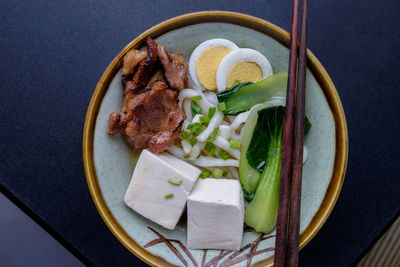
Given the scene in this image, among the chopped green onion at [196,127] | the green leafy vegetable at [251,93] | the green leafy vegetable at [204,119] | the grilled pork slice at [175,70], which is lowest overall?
the chopped green onion at [196,127]

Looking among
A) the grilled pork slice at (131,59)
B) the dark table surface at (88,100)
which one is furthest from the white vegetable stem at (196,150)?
the dark table surface at (88,100)

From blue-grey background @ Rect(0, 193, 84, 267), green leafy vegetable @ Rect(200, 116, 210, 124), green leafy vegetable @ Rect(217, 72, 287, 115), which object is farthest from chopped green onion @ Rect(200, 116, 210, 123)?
blue-grey background @ Rect(0, 193, 84, 267)

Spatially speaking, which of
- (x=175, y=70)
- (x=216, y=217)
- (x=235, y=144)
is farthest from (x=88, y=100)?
(x=216, y=217)

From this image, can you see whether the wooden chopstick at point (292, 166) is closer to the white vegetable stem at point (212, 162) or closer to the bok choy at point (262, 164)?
the bok choy at point (262, 164)

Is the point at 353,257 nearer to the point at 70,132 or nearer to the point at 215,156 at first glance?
the point at 215,156

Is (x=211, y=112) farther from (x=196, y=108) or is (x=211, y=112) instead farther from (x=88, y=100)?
(x=88, y=100)

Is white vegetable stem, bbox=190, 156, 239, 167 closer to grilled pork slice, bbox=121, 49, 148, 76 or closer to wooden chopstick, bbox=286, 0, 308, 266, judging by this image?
wooden chopstick, bbox=286, 0, 308, 266
